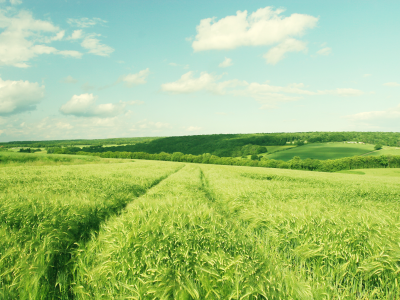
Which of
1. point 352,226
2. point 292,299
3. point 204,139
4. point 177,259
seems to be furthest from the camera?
point 204,139

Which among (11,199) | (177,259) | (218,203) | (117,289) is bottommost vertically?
(218,203)

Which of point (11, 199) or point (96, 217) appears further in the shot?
point (96, 217)

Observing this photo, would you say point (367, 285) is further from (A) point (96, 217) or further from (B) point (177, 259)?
(A) point (96, 217)

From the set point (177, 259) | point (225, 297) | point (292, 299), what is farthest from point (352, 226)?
point (177, 259)

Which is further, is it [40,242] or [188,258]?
[40,242]

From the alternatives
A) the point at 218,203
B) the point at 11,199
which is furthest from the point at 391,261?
the point at 11,199

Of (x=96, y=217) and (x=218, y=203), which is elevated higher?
(x=96, y=217)

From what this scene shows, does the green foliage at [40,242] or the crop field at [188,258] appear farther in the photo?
the green foliage at [40,242]

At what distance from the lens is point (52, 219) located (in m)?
4.18

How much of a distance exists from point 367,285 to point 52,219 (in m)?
6.38

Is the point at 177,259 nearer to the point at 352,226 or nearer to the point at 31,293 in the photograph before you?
the point at 31,293

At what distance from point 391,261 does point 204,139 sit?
134664mm

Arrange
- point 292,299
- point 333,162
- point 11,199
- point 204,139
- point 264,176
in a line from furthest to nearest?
point 204,139, point 333,162, point 264,176, point 11,199, point 292,299

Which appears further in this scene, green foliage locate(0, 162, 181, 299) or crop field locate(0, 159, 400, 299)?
green foliage locate(0, 162, 181, 299)
